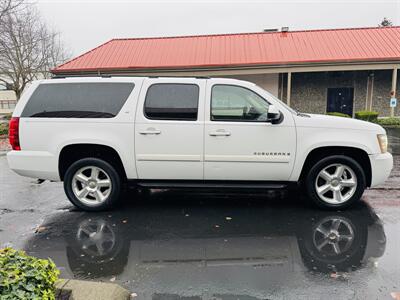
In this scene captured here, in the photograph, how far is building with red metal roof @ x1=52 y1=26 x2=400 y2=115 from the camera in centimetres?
1889

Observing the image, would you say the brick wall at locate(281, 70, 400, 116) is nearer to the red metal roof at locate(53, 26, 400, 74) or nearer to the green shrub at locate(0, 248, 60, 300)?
the red metal roof at locate(53, 26, 400, 74)

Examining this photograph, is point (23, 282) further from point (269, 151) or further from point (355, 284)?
point (269, 151)

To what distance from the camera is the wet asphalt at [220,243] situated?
3133mm

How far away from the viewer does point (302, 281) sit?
318 centimetres

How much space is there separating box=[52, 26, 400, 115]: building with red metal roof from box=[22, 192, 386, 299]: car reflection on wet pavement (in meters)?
15.2

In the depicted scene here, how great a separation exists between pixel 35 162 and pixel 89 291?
2820mm

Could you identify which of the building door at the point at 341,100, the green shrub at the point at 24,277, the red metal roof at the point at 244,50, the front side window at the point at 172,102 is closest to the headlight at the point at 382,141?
the front side window at the point at 172,102

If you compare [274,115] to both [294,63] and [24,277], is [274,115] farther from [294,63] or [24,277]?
[294,63]

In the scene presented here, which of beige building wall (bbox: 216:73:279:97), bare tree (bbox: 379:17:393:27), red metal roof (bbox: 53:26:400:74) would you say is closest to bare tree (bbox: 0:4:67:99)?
red metal roof (bbox: 53:26:400:74)

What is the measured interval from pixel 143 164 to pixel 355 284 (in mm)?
3081

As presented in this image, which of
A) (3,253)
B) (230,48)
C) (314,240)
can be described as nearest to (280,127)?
(314,240)

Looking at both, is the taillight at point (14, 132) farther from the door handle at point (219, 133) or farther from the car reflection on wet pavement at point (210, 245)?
the door handle at point (219, 133)

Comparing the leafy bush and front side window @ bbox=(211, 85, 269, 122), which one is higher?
front side window @ bbox=(211, 85, 269, 122)

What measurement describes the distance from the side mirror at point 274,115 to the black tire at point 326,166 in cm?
87
